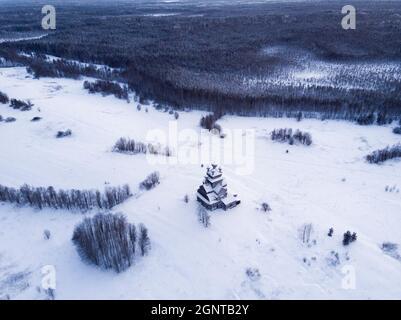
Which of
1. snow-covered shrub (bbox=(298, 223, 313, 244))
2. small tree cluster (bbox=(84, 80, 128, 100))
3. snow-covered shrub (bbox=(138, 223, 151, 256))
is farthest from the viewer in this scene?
small tree cluster (bbox=(84, 80, 128, 100))

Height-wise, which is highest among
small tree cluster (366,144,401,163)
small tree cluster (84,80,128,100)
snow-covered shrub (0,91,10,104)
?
small tree cluster (84,80,128,100)

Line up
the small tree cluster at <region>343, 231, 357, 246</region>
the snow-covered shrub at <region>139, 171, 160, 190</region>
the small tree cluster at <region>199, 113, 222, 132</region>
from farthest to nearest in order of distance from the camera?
the small tree cluster at <region>199, 113, 222, 132</region>
the snow-covered shrub at <region>139, 171, 160, 190</region>
the small tree cluster at <region>343, 231, 357, 246</region>

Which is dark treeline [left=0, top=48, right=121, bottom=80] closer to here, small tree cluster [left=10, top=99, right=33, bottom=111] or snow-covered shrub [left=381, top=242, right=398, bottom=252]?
small tree cluster [left=10, top=99, right=33, bottom=111]

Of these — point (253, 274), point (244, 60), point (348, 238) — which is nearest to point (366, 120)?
point (348, 238)

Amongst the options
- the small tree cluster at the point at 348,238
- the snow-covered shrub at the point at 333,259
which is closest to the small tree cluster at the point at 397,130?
the small tree cluster at the point at 348,238

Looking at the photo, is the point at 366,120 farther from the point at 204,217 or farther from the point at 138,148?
the point at 204,217

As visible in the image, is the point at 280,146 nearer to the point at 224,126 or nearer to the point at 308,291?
the point at 224,126

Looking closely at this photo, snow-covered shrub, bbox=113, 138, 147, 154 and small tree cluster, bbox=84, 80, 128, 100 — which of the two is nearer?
snow-covered shrub, bbox=113, 138, 147, 154

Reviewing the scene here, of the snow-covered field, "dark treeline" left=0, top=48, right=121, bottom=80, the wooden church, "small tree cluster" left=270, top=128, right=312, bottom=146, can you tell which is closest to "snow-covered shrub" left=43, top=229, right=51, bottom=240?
the snow-covered field
